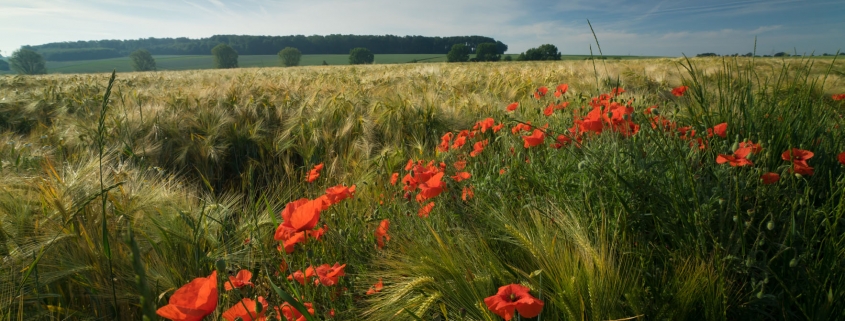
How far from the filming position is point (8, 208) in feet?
5.06

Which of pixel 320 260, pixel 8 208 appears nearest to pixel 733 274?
pixel 320 260

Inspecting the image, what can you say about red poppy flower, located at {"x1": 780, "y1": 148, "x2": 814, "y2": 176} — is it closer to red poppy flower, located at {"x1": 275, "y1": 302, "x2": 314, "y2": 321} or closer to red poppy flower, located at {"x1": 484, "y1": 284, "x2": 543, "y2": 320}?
red poppy flower, located at {"x1": 484, "y1": 284, "x2": 543, "y2": 320}

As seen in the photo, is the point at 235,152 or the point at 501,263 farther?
the point at 235,152

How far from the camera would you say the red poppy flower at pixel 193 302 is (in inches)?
29.7

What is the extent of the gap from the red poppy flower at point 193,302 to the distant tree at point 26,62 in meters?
67.8

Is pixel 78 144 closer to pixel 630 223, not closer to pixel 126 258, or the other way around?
pixel 126 258

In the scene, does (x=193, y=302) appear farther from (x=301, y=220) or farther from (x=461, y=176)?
(x=461, y=176)

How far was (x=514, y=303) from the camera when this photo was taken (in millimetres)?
792

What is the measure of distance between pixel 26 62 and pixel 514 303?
6993 cm

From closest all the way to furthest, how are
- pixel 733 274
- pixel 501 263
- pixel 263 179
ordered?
1. pixel 733 274
2. pixel 501 263
3. pixel 263 179

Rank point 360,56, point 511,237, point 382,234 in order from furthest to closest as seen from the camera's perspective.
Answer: point 360,56 → point 382,234 → point 511,237

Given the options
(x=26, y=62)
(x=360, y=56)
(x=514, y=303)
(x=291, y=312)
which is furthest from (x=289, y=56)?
(x=514, y=303)

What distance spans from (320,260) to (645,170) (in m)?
1.29

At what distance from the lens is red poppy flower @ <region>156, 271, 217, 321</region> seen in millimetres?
755
